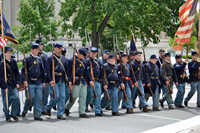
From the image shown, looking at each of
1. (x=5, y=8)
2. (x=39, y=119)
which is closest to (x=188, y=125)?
(x=39, y=119)

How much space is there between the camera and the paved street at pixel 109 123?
7.50m

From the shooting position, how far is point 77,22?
25.1m

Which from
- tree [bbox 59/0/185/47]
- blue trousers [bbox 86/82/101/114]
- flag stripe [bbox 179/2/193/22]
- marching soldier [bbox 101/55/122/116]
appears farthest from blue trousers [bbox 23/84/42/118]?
tree [bbox 59/0/185/47]

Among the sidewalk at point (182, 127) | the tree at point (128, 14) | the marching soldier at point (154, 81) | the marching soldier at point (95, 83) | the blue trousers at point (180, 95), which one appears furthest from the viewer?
the tree at point (128, 14)

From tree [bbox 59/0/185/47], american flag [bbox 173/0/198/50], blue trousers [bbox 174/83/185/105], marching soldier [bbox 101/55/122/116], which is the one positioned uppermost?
tree [bbox 59/0/185/47]

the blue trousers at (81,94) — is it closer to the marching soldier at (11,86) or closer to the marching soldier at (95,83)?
the marching soldier at (95,83)

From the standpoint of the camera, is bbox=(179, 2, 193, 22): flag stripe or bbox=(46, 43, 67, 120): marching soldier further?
bbox=(179, 2, 193, 22): flag stripe

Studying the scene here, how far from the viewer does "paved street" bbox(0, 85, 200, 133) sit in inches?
295

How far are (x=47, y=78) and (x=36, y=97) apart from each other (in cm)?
58

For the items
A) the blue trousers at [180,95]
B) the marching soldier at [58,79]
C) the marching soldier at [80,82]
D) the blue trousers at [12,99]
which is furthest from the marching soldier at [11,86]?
the blue trousers at [180,95]

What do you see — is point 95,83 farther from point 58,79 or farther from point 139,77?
point 139,77

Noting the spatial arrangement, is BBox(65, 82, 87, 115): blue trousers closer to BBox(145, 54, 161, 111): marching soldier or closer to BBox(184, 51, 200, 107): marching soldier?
BBox(145, 54, 161, 111): marching soldier

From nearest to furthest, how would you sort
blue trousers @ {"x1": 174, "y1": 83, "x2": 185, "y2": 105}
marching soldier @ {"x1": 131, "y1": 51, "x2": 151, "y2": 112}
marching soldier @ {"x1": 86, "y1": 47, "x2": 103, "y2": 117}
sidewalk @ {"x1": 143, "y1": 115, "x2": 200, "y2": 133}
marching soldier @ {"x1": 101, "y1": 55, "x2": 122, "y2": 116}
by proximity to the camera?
sidewalk @ {"x1": 143, "y1": 115, "x2": 200, "y2": 133}, marching soldier @ {"x1": 86, "y1": 47, "x2": 103, "y2": 117}, marching soldier @ {"x1": 101, "y1": 55, "x2": 122, "y2": 116}, marching soldier @ {"x1": 131, "y1": 51, "x2": 151, "y2": 112}, blue trousers @ {"x1": 174, "y1": 83, "x2": 185, "y2": 105}

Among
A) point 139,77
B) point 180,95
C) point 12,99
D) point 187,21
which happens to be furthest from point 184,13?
point 12,99
